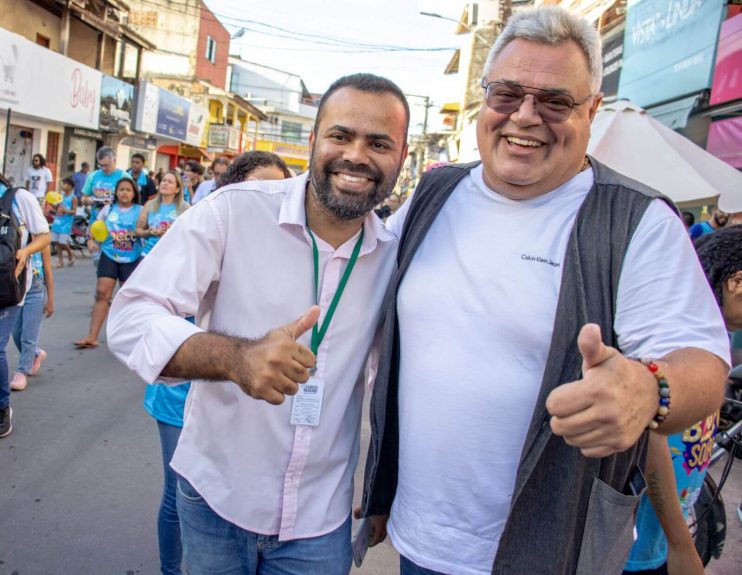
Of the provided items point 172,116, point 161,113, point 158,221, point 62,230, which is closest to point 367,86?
point 158,221

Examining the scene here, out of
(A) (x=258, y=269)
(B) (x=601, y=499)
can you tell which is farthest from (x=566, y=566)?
(A) (x=258, y=269)

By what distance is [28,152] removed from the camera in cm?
1642

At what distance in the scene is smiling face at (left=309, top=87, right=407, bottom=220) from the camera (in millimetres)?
1975

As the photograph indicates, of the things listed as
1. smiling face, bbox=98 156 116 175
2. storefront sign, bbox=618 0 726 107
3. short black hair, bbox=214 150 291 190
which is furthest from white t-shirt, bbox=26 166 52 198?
storefront sign, bbox=618 0 726 107

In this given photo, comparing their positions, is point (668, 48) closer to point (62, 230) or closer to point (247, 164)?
point (247, 164)

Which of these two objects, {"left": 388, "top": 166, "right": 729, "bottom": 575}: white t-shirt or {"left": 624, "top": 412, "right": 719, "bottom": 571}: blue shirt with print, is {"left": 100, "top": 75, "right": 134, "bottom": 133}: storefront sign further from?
{"left": 624, "top": 412, "right": 719, "bottom": 571}: blue shirt with print

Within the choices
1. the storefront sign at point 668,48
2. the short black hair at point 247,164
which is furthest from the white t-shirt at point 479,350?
the storefront sign at point 668,48

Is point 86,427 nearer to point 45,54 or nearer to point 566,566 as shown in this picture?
point 566,566

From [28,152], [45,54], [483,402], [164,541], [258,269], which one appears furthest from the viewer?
[28,152]

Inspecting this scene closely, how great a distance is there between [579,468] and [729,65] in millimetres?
8091

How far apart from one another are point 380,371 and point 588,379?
85cm

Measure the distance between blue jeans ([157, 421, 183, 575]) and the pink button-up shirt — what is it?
27.5 inches

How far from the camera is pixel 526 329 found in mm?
1713

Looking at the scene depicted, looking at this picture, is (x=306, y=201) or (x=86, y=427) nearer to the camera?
(x=306, y=201)
